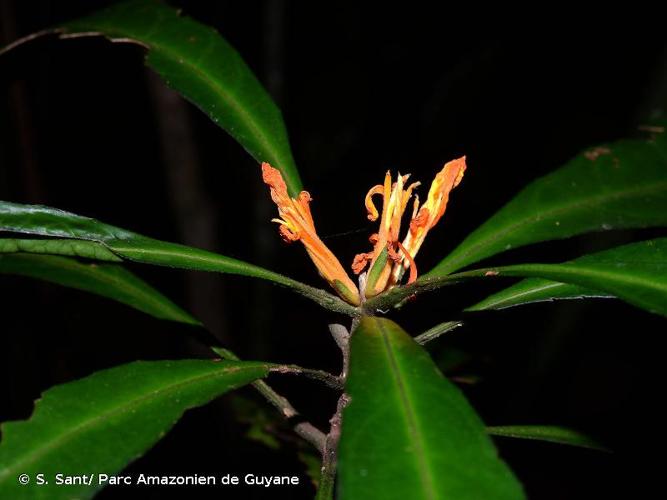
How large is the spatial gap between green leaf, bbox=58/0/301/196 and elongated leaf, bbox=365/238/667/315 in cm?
31

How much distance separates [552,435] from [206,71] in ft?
2.89

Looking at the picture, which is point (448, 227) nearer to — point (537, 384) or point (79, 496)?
point (537, 384)

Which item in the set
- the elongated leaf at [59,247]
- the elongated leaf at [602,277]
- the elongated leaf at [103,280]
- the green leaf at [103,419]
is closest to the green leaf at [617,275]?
the elongated leaf at [602,277]

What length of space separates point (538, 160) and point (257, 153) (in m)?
3.81

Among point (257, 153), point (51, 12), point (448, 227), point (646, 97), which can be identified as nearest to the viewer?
point (257, 153)

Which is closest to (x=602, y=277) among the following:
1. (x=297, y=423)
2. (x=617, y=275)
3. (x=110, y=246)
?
(x=617, y=275)

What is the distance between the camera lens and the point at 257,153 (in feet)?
3.28

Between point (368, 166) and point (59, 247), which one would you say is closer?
point (59, 247)

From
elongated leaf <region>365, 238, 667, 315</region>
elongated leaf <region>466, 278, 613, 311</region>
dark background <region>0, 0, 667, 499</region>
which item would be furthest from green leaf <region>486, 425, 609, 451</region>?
dark background <region>0, 0, 667, 499</region>

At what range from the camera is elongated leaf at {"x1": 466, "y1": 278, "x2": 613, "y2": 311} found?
0.87 metres

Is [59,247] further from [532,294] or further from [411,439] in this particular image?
[532,294]

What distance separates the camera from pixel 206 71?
1091 mm

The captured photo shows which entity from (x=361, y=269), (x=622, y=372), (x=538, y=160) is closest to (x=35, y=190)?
(x=361, y=269)

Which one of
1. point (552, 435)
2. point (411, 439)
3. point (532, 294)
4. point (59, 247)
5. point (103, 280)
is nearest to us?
point (411, 439)
